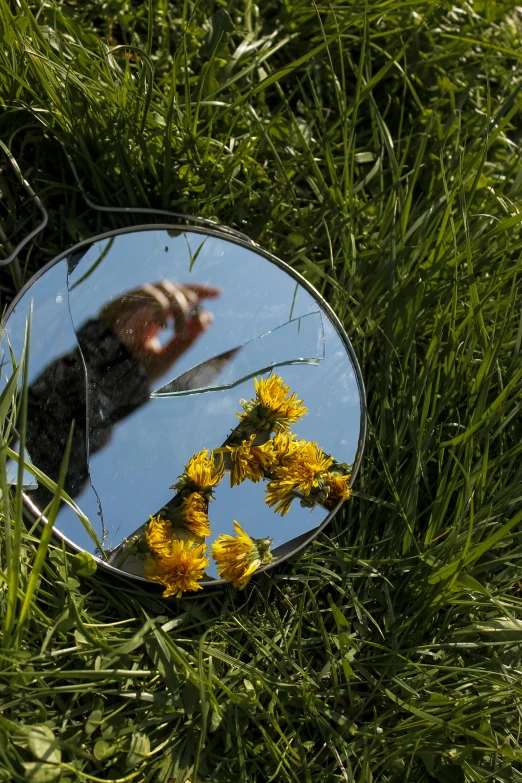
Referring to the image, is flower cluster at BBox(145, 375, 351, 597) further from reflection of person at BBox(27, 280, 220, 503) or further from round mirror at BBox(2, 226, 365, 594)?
reflection of person at BBox(27, 280, 220, 503)

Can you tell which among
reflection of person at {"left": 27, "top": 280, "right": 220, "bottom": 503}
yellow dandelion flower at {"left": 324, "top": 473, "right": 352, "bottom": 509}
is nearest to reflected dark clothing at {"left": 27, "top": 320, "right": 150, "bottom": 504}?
reflection of person at {"left": 27, "top": 280, "right": 220, "bottom": 503}

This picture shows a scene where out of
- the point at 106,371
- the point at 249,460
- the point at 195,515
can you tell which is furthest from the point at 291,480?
the point at 106,371

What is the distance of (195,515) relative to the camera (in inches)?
52.7

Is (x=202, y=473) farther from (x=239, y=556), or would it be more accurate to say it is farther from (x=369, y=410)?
(x=369, y=410)

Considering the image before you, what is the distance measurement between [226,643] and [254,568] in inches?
6.1

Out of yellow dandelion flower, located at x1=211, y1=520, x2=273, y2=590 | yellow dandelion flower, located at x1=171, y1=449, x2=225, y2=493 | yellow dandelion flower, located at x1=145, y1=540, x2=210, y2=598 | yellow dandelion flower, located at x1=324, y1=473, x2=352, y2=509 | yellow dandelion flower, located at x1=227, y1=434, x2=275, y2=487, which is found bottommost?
yellow dandelion flower, located at x1=145, y1=540, x2=210, y2=598

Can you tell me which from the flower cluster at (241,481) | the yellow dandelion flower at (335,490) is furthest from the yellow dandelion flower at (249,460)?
the yellow dandelion flower at (335,490)

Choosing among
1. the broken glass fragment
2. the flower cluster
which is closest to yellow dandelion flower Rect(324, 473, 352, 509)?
the flower cluster

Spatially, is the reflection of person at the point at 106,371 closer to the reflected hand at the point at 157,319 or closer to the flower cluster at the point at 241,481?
the reflected hand at the point at 157,319

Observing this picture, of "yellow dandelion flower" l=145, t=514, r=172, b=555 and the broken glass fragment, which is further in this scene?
the broken glass fragment

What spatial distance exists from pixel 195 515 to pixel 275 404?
26cm

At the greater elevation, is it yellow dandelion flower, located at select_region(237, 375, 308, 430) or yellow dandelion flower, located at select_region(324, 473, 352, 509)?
yellow dandelion flower, located at select_region(237, 375, 308, 430)

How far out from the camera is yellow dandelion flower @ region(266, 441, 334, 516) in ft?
4.57

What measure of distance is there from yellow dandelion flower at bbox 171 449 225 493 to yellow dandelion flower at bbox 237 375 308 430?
4.1 inches
